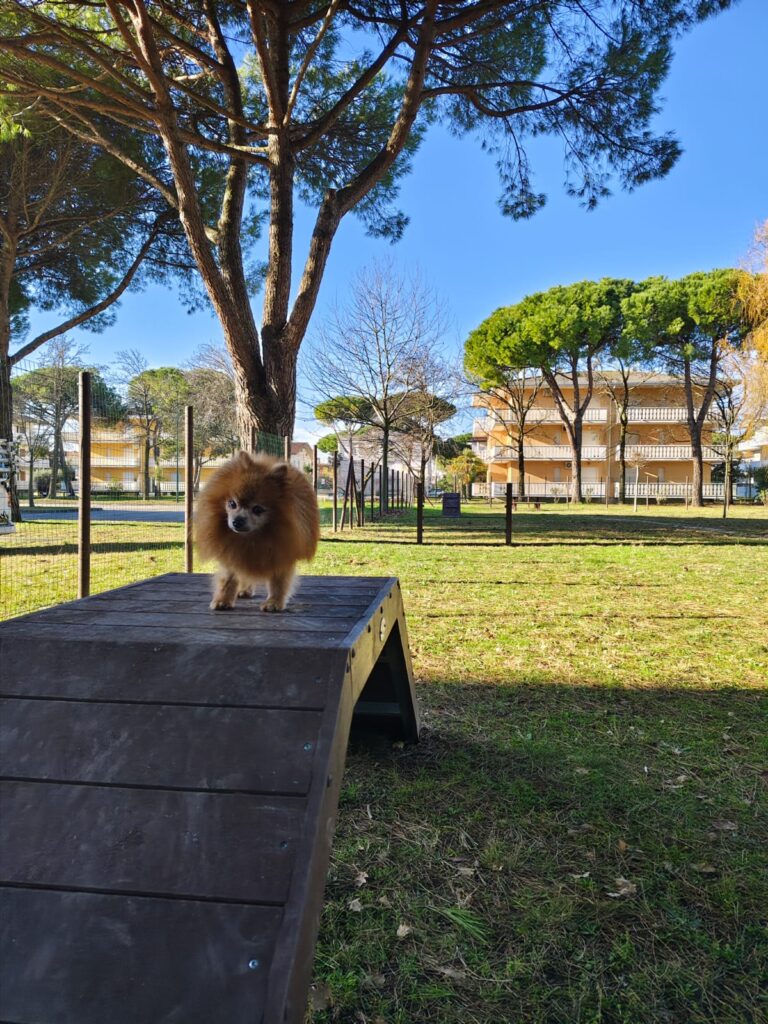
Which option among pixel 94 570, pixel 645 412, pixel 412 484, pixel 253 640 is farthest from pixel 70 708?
pixel 645 412

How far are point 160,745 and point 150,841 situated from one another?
0.85 feet

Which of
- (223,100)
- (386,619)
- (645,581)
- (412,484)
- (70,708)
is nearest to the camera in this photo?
(70,708)

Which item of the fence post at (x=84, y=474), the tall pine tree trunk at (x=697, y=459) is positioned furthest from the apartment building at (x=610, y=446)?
the fence post at (x=84, y=474)

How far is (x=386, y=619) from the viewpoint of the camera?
2.84m

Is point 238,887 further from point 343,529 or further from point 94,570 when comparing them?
point 343,529

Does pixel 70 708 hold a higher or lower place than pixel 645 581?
higher

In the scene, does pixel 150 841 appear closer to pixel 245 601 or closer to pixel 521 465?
pixel 245 601

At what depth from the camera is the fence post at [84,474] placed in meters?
4.99

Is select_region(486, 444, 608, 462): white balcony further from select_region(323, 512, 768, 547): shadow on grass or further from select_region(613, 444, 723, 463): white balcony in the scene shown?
select_region(323, 512, 768, 547): shadow on grass

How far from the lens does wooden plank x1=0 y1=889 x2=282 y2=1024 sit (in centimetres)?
123

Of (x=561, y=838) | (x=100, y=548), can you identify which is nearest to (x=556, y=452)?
(x=100, y=548)

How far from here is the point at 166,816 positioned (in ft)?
4.95

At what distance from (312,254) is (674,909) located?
8201 mm

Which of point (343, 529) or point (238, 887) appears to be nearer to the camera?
point (238, 887)
